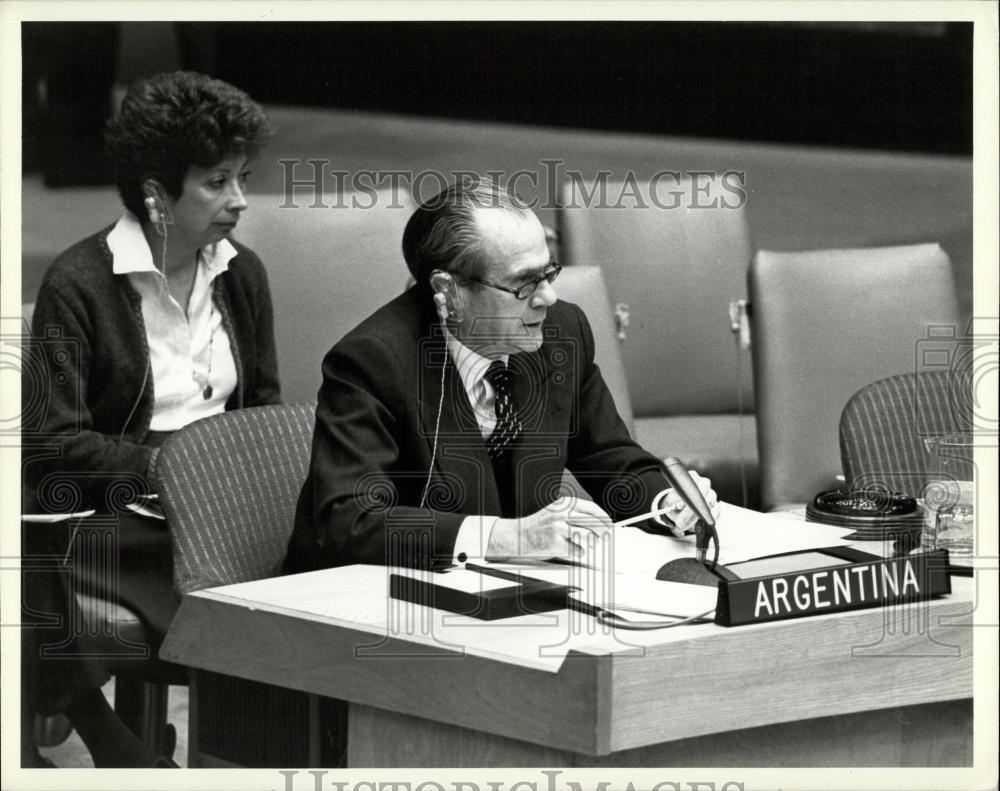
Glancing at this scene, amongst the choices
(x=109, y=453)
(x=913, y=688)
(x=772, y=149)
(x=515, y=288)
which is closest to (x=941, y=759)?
(x=913, y=688)

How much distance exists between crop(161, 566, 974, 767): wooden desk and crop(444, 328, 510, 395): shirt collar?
1.54ft

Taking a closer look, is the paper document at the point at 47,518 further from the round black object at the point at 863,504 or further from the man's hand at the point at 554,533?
the round black object at the point at 863,504

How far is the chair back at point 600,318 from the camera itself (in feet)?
10.4

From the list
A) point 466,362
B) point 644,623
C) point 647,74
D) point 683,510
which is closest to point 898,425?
point 683,510

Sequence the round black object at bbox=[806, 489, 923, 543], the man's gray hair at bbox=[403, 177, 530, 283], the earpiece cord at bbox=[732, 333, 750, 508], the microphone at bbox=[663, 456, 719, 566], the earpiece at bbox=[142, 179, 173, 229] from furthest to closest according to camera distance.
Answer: the earpiece cord at bbox=[732, 333, 750, 508] < the earpiece at bbox=[142, 179, 173, 229] < the man's gray hair at bbox=[403, 177, 530, 283] < the round black object at bbox=[806, 489, 923, 543] < the microphone at bbox=[663, 456, 719, 566]

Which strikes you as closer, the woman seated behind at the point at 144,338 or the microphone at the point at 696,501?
the microphone at the point at 696,501

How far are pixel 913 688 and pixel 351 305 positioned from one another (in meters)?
1.74

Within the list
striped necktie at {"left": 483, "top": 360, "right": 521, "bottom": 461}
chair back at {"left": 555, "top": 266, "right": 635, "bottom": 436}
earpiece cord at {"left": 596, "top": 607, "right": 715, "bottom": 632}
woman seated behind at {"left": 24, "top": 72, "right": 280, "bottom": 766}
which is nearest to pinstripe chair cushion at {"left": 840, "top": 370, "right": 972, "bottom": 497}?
chair back at {"left": 555, "top": 266, "right": 635, "bottom": 436}

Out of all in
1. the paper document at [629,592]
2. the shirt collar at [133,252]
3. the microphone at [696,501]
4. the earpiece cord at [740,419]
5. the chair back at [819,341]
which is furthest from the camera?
the earpiece cord at [740,419]

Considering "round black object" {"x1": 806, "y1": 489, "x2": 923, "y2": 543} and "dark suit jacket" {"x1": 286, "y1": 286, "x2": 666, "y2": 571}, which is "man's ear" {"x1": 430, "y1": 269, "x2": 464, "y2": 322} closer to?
"dark suit jacket" {"x1": 286, "y1": 286, "x2": 666, "y2": 571}

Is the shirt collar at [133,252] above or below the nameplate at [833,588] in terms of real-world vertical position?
above

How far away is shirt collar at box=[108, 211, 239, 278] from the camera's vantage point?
9.41ft

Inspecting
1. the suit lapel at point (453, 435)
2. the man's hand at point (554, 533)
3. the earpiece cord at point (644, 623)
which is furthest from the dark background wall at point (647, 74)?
the earpiece cord at point (644, 623)

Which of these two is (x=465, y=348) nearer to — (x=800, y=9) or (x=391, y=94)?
(x=800, y=9)
